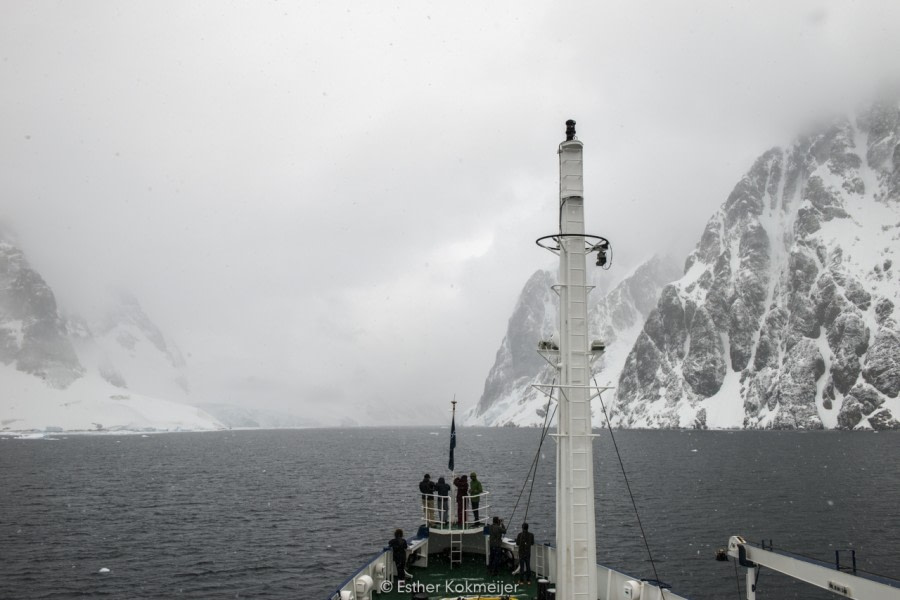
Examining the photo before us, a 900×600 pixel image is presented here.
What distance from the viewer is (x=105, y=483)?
90.3 metres

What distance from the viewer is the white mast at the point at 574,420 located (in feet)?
44.5

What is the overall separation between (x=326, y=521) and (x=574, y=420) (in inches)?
2071

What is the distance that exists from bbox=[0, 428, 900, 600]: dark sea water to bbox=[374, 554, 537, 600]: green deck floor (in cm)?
1769

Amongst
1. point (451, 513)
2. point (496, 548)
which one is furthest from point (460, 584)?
point (451, 513)

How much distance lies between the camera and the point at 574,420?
13734 millimetres

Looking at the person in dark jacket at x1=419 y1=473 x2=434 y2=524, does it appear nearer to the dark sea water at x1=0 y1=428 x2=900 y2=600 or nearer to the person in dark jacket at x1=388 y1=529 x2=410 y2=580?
the person in dark jacket at x1=388 y1=529 x2=410 y2=580

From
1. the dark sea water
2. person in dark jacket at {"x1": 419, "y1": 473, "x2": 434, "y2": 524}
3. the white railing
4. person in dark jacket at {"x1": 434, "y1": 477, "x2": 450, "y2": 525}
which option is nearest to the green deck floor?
the white railing

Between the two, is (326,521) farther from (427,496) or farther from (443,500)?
(443,500)

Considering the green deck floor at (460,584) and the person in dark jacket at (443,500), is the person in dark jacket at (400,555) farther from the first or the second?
the person in dark jacket at (443,500)

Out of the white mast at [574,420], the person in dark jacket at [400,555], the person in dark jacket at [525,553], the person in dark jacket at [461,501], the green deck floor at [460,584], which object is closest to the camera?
the white mast at [574,420]

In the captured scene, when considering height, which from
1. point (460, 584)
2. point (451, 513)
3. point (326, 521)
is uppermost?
point (451, 513)

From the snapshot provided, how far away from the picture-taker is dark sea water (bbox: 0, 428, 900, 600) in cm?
3959

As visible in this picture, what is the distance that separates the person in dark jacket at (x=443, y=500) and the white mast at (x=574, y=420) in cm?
1055

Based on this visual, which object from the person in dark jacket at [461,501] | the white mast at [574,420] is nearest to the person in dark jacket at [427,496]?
the person in dark jacket at [461,501]
